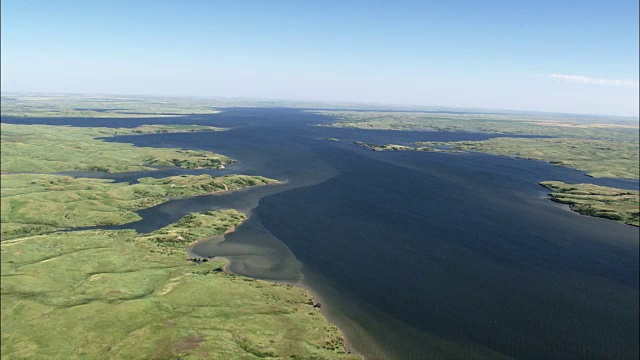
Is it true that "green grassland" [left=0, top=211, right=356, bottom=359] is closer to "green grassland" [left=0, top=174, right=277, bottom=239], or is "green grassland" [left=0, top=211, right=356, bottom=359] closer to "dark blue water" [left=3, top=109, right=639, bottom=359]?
"dark blue water" [left=3, top=109, right=639, bottom=359]

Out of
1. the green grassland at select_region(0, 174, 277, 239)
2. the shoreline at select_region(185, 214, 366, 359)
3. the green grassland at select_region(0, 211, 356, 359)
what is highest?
the green grassland at select_region(0, 174, 277, 239)

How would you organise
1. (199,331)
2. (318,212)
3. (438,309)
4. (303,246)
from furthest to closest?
(318,212) < (303,246) < (438,309) < (199,331)

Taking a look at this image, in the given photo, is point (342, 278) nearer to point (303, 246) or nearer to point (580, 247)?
point (303, 246)

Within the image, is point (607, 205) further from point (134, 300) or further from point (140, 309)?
point (134, 300)

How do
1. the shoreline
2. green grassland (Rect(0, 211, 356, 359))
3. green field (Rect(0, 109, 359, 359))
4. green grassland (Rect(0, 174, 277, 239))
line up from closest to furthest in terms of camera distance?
1. green grassland (Rect(0, 211, 356, 359))
2. green field (Rect(0, 109, 359, 359))
3. the shoreline
4. green grassland (Rect(0, 174, 277, 239))

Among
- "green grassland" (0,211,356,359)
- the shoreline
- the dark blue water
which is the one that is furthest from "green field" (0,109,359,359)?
the dark blue water

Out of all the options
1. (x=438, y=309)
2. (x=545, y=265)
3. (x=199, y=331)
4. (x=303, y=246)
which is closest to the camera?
(x=199, y=331)

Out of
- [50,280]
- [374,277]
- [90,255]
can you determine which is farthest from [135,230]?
[374,277]

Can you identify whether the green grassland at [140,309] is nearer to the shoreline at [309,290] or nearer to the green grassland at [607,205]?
the shoreline at [309,290]
